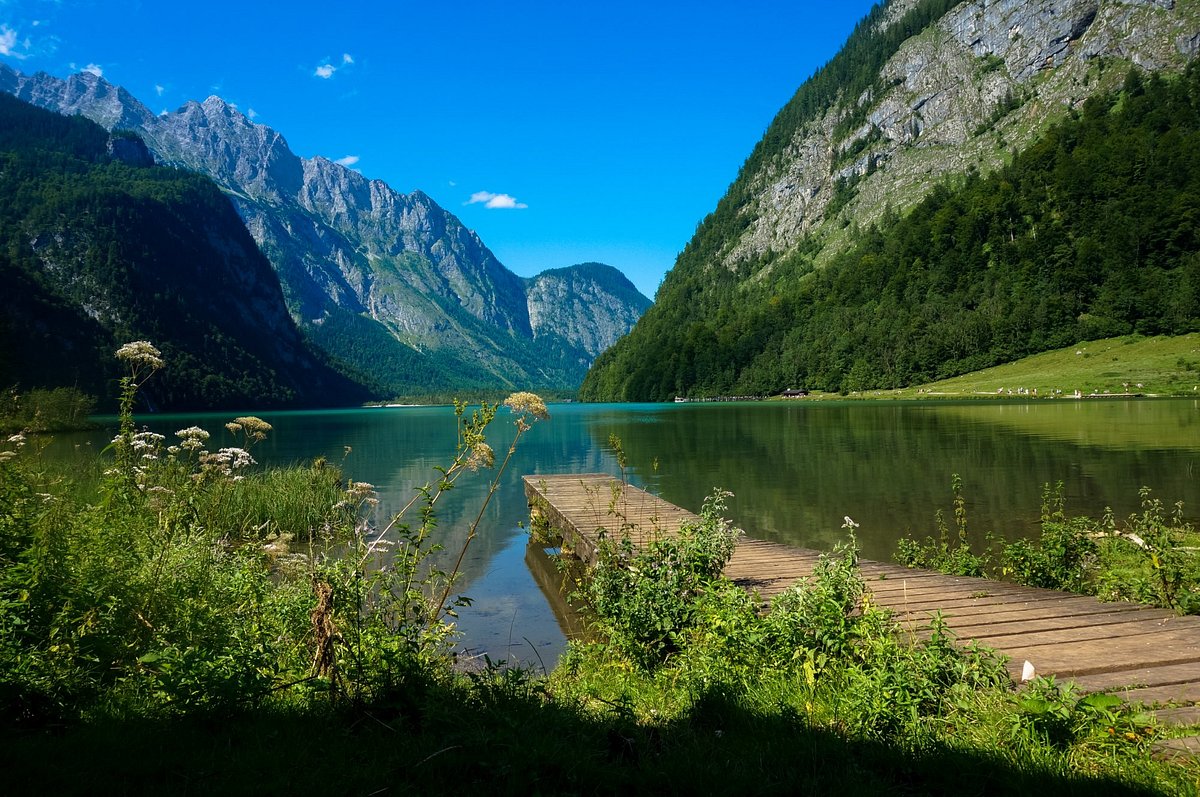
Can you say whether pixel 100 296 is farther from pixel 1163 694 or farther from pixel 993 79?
pixel 993 79

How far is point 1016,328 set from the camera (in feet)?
346

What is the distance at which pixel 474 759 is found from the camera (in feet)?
12.7

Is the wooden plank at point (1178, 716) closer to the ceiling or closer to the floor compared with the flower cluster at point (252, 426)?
closer to the floor

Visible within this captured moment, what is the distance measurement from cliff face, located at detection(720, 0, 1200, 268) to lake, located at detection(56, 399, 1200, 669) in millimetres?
149670

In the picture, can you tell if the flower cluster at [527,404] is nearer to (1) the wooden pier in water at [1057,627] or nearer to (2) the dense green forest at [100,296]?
(1) the wooden pier in water at [1057,627]

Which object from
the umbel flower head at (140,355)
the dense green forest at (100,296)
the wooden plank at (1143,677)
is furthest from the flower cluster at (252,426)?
the dense green forest at (100,296)

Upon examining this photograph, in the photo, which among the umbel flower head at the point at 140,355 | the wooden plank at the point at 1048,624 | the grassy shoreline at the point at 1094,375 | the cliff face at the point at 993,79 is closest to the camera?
the wooden plank at the point at 1048,624

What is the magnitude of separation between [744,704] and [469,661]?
4539mm

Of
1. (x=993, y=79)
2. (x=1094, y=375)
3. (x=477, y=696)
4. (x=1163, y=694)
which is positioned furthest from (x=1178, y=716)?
(x=993, y=79)

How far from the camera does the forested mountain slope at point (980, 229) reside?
4161 inches

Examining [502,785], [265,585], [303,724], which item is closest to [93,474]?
[265,585]

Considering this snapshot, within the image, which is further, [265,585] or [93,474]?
[93,474]

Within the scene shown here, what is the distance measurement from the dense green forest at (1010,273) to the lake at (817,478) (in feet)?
219

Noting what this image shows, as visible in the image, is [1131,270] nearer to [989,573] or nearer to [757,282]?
[757,282]
